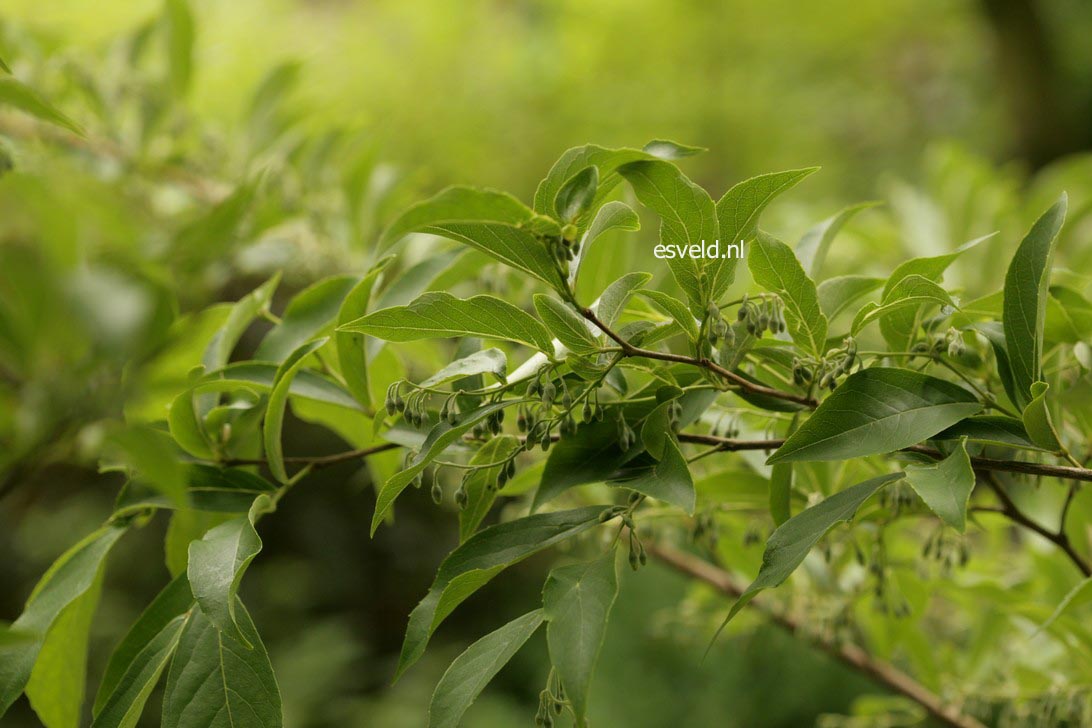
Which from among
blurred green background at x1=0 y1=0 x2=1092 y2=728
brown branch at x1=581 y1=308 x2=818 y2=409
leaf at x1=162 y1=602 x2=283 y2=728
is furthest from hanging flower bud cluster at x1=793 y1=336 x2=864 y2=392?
blurred green background at x1=0 y1=0 x2=1092 y2=728

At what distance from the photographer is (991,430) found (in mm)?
312

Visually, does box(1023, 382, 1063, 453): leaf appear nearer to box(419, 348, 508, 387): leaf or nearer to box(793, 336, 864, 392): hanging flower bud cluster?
box(793, 336, 864, 392): hanging flower bud cluster

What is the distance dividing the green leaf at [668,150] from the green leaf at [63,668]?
10.6 inches

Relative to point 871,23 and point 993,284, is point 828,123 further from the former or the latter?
point 993,284

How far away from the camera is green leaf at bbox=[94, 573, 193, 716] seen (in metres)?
0.35

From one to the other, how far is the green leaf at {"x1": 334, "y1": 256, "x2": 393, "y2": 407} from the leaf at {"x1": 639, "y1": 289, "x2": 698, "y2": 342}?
10 cm

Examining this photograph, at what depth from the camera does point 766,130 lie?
2109mm

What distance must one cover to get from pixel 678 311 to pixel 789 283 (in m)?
0.04

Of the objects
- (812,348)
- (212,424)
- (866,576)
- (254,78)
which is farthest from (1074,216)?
(254,78)

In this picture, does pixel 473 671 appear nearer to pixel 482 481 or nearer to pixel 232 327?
pixel 482 481

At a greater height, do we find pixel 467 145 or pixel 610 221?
pixel 610 221

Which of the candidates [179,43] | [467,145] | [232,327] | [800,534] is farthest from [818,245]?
[467,145]

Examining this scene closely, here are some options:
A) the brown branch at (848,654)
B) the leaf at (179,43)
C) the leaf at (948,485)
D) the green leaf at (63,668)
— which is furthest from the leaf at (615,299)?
the leaf at (179,43)

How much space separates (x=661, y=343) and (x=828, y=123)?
98.7 inches
